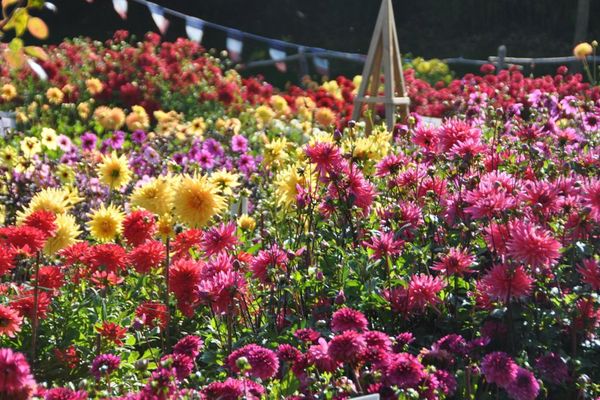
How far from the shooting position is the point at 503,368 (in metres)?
2.21

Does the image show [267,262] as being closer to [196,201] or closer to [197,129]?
[196,201]

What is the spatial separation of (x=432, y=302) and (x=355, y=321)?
0.56 m

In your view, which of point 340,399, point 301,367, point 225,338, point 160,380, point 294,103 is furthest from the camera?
point 294,103

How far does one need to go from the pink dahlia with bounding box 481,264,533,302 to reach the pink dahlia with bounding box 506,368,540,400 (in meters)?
0.29

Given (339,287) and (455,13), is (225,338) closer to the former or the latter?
(339,287)

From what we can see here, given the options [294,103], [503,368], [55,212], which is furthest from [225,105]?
[503,368]

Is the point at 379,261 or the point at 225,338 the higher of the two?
the point at 379,261

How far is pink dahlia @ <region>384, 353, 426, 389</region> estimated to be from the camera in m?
2.09

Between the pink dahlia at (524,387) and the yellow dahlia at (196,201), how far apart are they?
1113 mm

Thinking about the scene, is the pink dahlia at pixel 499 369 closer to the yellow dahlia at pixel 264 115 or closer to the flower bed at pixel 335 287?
the flower bed at pixel 335 287

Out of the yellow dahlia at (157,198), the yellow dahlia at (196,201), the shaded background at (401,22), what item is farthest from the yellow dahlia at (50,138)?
the shaded background at (401,22)

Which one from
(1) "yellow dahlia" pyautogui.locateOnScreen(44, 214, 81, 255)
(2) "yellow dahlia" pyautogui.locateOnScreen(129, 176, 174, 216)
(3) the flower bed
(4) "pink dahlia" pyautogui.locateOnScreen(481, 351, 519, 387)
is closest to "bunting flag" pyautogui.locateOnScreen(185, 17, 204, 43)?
(3) the flower bed

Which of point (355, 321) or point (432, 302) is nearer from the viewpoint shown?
point (355, 321)

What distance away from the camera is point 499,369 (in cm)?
221
